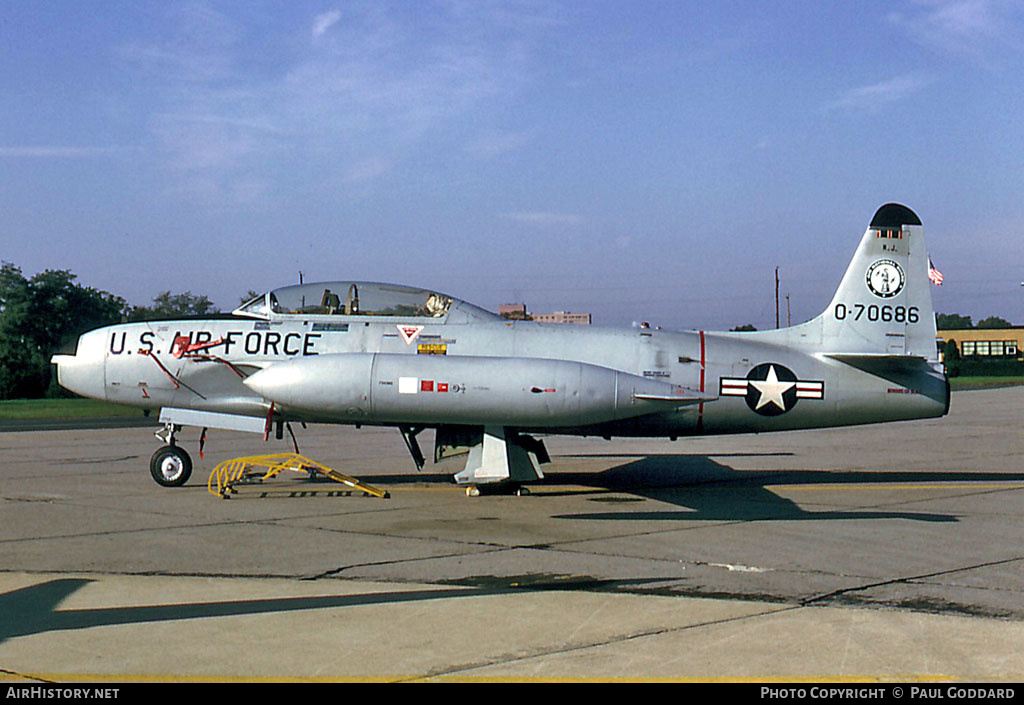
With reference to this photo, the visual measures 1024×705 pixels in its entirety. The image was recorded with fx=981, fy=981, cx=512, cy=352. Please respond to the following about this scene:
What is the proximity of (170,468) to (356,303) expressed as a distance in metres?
3.67

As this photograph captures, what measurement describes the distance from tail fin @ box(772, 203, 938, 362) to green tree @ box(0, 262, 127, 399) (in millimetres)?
60307

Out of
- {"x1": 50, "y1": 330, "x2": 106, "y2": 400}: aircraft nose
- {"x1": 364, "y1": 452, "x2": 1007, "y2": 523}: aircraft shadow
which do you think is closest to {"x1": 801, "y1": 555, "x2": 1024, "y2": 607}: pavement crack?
{"x1": 364, "y1": 452, "x2": 1007, "y2": 523}: aircraft shadow

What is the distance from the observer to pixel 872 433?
2677cm

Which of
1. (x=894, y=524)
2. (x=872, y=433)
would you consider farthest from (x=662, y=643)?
(x=872, y=433)

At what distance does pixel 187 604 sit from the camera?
23.0ft

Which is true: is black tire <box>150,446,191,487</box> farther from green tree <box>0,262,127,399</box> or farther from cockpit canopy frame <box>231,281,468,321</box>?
green tree <box>0,262,127,399</box>

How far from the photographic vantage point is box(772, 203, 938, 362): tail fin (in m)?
14.1

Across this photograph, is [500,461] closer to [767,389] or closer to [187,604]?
[767,389]

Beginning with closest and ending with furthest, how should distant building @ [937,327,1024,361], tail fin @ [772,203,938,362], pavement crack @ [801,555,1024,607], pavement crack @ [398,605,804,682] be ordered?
1. pavement crack @ [398,605,804,682]
2. pavement crack @ [801,555,1024,607]
3. tail fin @ [772,203,938,362]
4. distant building @ [937,327,1024,361]

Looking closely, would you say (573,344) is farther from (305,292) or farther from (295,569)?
(295,569)

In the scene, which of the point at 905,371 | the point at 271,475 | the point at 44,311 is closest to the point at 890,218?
the point at 905,371

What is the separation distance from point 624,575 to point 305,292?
7454mm

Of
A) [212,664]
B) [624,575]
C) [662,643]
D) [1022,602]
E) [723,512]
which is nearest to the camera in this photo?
[212,664]

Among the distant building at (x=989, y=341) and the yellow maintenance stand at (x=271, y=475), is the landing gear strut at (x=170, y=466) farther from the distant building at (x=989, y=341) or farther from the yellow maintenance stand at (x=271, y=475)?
the distant building at (x=989, y=341)
